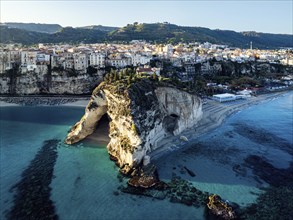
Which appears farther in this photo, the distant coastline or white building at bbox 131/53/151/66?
white building at bbox 131/53/151/66

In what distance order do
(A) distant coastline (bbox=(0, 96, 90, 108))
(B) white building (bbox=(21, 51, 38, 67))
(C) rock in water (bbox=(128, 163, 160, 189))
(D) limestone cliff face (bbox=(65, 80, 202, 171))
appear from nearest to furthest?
(C) rock in water (bbox=(128, 163, 160, 189)) → (D) limestone cliff face (bbox=(65, 80, 202, 171)) → (A) distant coastline (bbox=(0, 96, 90, 108)) → (B) white building (bbox=(21, 51, 38, 67))

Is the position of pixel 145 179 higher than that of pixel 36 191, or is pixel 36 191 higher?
pixel 145 179

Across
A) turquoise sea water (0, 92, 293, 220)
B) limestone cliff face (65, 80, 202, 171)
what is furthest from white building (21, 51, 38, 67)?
limestone cliff face (65, 80, 202, 171)

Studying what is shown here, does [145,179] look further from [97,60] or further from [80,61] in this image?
[97,60]

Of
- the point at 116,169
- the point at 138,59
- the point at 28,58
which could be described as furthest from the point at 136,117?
the point at 138,59

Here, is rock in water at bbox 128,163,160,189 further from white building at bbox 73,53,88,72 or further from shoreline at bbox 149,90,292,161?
white building at bbox 73,53,88,72

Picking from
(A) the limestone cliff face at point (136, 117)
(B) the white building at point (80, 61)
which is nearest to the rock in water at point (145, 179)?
(A) the limestone cliff face at point (136, 117)

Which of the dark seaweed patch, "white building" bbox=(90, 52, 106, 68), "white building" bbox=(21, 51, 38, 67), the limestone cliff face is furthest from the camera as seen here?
"white building" bbox=(90, 52, 106, 68)
